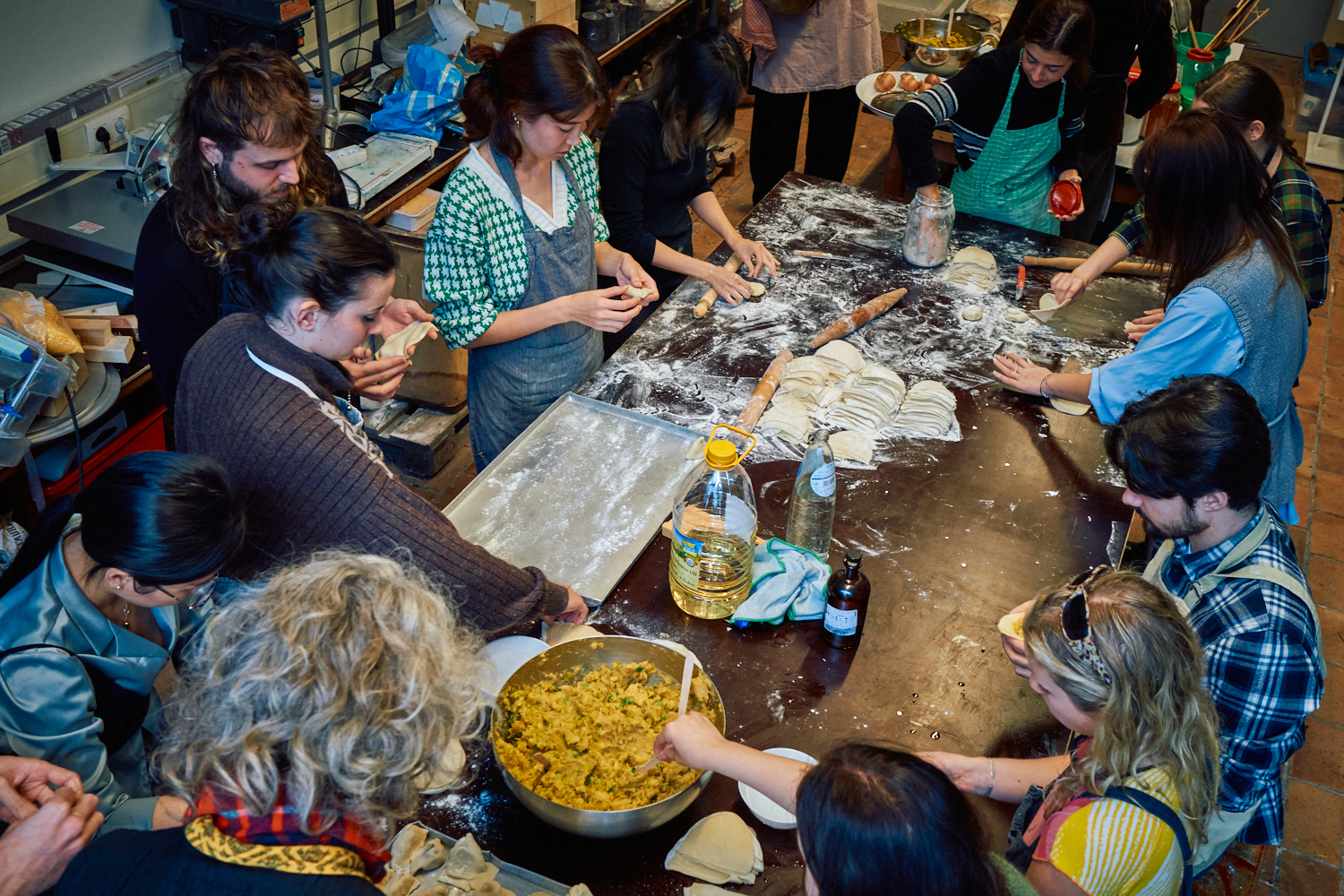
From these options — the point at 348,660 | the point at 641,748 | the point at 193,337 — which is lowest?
the point at 641,748

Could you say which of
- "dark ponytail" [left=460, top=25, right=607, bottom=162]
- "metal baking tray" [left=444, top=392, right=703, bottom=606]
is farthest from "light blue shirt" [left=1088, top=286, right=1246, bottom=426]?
"dark ponytail" [left=460, top=25, right=607, bottom=162]

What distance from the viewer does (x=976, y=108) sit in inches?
136

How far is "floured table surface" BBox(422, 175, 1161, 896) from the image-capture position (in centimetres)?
166

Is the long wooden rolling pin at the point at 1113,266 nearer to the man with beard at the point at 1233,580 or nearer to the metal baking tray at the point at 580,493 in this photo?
the man with beard at the point at 1233,580

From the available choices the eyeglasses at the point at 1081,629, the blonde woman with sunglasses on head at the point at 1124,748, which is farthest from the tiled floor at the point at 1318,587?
the eyeglasses at the point at 1081,629

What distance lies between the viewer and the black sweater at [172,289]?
7.50ft

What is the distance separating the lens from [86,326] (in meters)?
2.86

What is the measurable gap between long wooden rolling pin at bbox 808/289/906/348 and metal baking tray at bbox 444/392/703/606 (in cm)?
64

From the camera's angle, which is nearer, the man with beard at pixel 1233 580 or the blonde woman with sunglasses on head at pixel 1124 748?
the blonde woman with sunglasses on head at pixel 1124 748

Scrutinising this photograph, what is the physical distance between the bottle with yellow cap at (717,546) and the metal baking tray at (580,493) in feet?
0.50

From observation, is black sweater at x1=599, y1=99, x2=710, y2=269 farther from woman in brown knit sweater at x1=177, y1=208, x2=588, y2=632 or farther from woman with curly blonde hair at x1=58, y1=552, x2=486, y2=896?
woman with curly blonde hair at x1=58, y1=552, x2=486, y2=896

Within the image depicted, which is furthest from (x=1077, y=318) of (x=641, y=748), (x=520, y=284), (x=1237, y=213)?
(x=641, y=748)

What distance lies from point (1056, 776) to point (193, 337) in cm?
209

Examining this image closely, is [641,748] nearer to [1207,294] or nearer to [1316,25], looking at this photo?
[1207,294]
